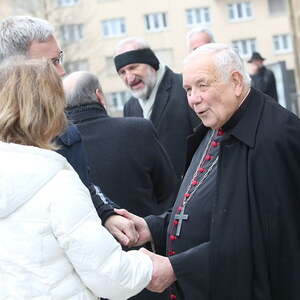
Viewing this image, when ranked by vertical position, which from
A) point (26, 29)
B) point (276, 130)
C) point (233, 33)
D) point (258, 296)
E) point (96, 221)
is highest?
point (233, 33)

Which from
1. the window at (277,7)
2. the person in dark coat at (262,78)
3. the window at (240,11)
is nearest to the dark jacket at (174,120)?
the person in dark coat at (262,78)

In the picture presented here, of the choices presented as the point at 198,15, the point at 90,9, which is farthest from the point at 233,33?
the point at 90,9

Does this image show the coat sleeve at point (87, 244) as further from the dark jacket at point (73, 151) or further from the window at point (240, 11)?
the window at point (240, 11)

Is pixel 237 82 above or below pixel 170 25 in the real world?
below

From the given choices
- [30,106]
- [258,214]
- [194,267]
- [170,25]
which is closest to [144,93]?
[194,267]

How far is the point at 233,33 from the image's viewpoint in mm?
48500

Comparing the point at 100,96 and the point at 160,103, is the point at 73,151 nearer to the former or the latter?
the point at 100,96

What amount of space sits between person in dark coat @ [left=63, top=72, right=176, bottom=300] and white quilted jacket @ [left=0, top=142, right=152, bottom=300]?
1.79m

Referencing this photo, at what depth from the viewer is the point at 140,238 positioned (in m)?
3.83

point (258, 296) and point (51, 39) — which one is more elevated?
point (51, 39)

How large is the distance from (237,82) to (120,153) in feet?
4.53

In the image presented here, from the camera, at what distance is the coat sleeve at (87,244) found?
2594 millimetres

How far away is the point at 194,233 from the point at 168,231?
0.97 ft

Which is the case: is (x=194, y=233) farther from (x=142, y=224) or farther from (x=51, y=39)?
(x=51, y=39)
